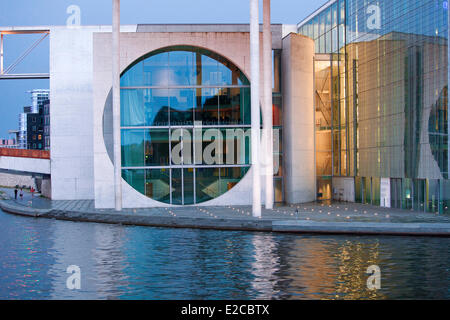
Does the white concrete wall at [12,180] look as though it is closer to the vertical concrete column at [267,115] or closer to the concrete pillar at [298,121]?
the concrete pillar at [298,121]

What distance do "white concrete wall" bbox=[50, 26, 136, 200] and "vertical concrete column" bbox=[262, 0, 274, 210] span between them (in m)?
20.0

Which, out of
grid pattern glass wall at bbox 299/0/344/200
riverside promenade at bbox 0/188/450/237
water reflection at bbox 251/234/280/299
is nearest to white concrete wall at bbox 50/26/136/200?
riverside promenade at bbox 0/188/450/237

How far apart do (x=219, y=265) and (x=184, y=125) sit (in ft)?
67.0

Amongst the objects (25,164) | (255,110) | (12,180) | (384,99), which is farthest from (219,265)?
(12,180)

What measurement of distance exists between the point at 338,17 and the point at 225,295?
1205 inches

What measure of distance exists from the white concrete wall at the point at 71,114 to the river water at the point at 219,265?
946 inches

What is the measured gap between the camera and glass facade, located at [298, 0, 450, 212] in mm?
29688

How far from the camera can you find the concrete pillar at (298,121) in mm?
38438

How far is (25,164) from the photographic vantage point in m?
49.8

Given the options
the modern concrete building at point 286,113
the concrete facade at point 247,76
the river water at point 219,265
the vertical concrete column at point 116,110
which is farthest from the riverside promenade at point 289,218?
the modern concrete building at point 286,113

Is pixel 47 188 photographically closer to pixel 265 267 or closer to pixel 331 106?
pixel 331 106

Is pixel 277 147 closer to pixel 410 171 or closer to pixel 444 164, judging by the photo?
pixel 410 171

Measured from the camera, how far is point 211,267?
1697 centimetres

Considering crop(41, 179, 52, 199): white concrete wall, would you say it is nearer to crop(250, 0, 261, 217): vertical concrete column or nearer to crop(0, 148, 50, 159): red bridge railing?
crop(0, 148, 50, 159): red bridge railing
